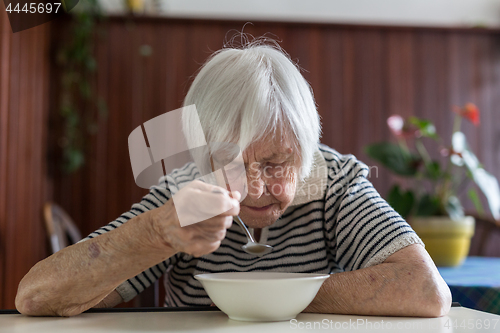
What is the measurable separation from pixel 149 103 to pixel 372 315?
2278mm

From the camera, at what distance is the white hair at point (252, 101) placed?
883mm

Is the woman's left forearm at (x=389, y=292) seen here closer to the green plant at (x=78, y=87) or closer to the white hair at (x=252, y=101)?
the white hair at (x=252, y=101)

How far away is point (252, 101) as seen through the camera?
0.88 metres

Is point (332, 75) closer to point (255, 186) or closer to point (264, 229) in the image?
point (264, 229)

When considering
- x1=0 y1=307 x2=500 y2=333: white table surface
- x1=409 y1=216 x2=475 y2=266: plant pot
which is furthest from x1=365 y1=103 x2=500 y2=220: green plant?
x1=0 y1=307 x2=500 y2=333: white table surface

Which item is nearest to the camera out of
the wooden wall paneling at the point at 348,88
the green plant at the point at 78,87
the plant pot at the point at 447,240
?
the plant pot at the point at 447,240

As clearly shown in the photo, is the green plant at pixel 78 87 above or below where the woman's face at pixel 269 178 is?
above

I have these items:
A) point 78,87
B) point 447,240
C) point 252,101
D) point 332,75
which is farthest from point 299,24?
point 252,101

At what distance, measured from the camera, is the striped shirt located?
1000 mm

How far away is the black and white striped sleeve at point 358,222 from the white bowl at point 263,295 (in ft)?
0.84

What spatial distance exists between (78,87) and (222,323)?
2386mm

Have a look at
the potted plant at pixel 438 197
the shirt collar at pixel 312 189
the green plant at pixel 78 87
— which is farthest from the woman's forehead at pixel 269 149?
the green plant at pixel 78 87

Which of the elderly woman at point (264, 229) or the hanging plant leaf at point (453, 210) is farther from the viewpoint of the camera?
the hanging plant leaf at point (453, 210)

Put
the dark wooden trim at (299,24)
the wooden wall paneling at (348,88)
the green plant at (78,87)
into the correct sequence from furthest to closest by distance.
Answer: the wooden wall paneling at (348,88) → the dark wooden trim at (299,24) → the green plant at (78,87)
